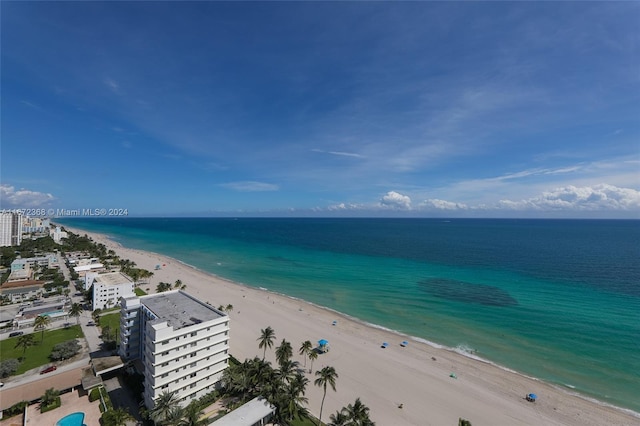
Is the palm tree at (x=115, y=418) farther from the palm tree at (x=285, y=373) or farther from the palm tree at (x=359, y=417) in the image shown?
the palm tree at (x=359, y=417)

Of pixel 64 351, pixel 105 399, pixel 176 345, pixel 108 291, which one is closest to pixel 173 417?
pixel 176 345

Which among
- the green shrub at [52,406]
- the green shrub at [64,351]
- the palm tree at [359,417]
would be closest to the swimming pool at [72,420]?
the green shrub at [52,406]

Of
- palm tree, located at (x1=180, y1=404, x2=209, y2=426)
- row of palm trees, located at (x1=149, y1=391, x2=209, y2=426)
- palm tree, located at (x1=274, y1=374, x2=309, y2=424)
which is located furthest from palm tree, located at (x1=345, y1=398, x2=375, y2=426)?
row of palm trees, located at (x1=149, y1=391, x2=209, y2=426)

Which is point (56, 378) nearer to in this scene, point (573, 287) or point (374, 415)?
point (374, 415)

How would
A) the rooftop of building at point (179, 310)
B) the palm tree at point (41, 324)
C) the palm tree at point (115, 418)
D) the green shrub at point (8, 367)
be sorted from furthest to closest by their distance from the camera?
the palm tree at point (41, 324) < the green shrub at point (8, 367) < the rooftop of building at point (179, 310) < the palm tree at point (115, 418)

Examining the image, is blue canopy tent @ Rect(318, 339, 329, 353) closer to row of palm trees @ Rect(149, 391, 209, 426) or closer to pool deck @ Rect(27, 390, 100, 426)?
row of palm trees @ Rect(149, 391, 209, 426)

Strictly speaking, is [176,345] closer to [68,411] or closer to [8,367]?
[68,411]

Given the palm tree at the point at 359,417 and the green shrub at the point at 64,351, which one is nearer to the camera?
the palm tree at the point at 359,417
